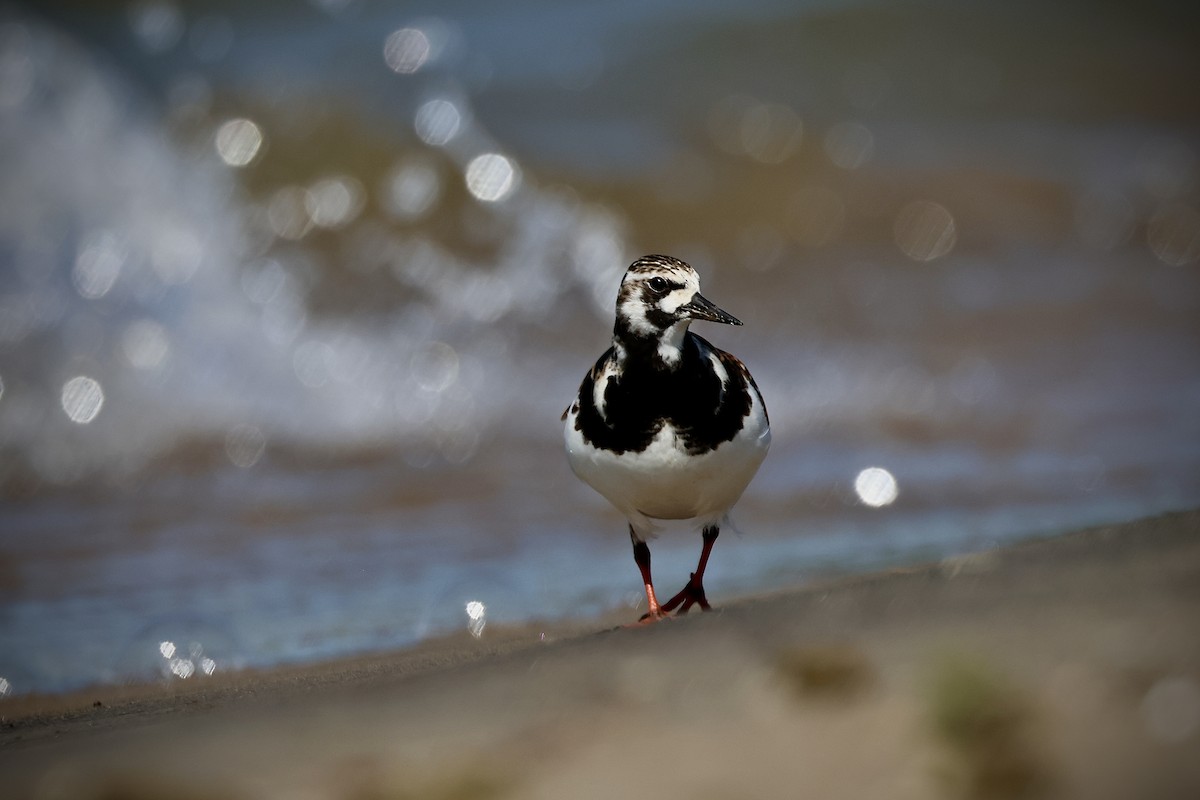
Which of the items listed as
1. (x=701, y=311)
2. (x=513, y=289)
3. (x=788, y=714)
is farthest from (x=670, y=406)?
(x=513, y=289)

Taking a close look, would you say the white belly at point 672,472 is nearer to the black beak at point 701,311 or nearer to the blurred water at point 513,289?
the black beak at point 701,311

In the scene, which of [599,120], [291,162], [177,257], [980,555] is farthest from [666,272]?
[599,120]

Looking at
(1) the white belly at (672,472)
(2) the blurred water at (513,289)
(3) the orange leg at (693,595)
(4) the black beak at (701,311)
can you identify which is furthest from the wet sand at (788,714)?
(2) the blurred water at (513,289)

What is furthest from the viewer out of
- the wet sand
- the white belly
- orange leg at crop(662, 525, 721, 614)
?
orange leg at crop(662, 525, 721, 614)

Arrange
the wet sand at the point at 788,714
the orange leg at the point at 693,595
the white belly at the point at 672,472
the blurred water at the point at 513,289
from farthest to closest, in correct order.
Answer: the blurred water at the point at 513,289, the orange leg at the point at 693,595, the white belly at the point at 672,472, the wet sand at the point at 788,714

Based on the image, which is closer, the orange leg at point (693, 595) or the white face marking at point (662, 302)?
the white face marking at point (662, 302)

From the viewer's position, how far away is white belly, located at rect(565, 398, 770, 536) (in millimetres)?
4324

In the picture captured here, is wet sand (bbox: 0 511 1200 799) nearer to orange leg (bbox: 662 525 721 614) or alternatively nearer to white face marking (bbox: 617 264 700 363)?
white face marking (bbox: 617 264 700 363)

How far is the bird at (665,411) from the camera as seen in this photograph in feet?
14.2

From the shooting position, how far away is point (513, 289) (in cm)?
1004

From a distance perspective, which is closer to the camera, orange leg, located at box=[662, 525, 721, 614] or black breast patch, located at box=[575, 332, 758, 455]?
black breast patch, located at box=[575, 332, 758, 455]

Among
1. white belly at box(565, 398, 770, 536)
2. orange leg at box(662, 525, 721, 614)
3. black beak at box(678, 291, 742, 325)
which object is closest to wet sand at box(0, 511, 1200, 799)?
white belly at box(565, 398, 770, 536)

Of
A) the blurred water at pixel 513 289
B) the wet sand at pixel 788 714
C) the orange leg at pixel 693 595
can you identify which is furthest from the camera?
the blurred water at pixel 513 289

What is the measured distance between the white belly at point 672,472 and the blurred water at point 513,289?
0.96 meters
